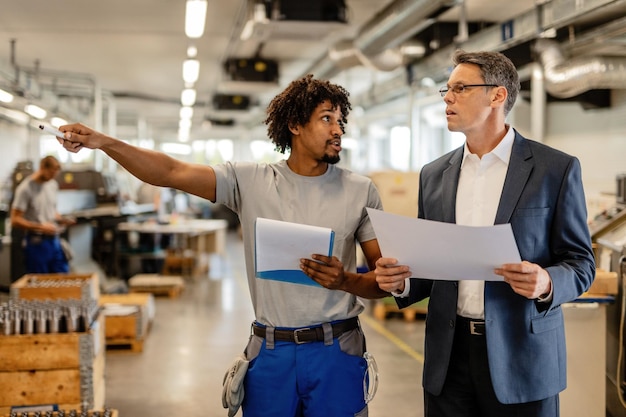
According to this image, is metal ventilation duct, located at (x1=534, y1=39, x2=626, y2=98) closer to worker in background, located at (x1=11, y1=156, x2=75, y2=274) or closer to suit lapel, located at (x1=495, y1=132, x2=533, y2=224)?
worker in background, located at (x1=11, y1=156, x2=75, y2=274)

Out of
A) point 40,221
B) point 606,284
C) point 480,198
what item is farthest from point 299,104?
point 40,221

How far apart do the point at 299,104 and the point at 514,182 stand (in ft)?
2.47

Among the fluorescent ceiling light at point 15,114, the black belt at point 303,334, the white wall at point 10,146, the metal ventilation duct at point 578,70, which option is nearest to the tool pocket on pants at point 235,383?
the black belt at point 303,334

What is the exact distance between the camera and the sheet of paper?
2.04m

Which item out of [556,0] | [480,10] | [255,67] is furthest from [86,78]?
[556,0]

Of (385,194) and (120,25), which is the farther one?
(120,25)

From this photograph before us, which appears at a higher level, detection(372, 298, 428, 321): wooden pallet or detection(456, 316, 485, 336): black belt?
detection(456, 316, 485, 336): black belt

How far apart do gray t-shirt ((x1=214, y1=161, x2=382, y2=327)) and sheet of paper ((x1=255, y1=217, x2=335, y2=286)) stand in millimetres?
151

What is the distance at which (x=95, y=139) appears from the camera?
212 cm

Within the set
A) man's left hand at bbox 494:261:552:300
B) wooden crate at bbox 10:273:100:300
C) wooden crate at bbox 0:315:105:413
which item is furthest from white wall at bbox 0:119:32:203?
man's left hand at bbox 494:261:552:300

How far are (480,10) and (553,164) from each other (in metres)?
7.73

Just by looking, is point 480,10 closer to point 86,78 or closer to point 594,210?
point 594,210

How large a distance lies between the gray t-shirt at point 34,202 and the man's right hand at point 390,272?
20.6 feet

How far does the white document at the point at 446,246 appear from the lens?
1.80 m
